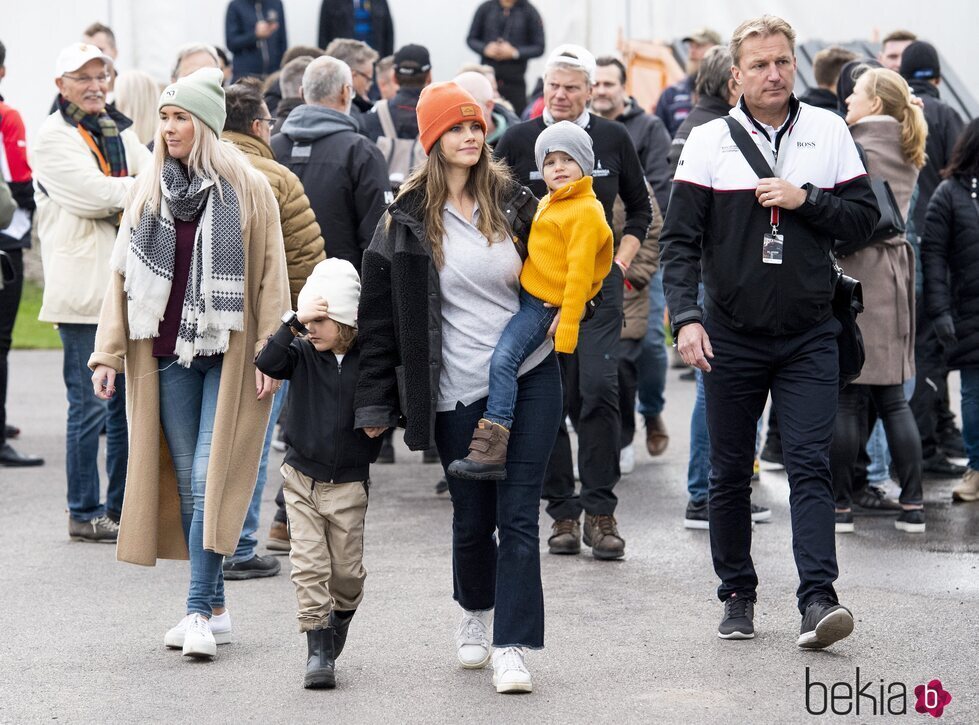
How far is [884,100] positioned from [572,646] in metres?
3.57

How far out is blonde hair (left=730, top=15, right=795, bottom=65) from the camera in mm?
5961

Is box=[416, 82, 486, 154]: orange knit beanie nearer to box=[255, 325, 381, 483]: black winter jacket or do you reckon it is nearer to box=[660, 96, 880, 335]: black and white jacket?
box=[255, 325, 381, 483]: black winter jacket

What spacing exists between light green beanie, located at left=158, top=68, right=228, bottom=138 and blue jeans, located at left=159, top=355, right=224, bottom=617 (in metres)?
A: 0.90

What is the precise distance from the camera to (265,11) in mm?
17078

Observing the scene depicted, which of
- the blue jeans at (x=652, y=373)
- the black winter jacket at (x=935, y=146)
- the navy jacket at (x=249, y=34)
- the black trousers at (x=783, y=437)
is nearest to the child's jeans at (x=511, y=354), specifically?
the black trousers at (x=783, y=437)

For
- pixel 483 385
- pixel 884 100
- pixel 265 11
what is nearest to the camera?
pixel 483 385

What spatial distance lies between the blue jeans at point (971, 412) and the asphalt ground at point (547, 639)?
43 cm

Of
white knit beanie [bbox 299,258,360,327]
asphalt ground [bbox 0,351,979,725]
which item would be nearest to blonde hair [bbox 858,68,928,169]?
asphalt ground [bbox 0,351,979,725]

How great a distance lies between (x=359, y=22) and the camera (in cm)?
1753

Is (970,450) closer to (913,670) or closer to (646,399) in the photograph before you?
(646,399)

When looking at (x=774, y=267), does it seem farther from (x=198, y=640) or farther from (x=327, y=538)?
(x=198, y=640)

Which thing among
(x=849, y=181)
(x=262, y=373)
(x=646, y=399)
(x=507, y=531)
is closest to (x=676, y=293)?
(x=849, y=181)

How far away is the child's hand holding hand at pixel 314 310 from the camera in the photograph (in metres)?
5.62

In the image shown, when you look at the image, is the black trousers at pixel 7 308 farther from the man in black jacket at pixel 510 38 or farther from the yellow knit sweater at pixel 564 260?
the man in black jacket at pixel 510 38
